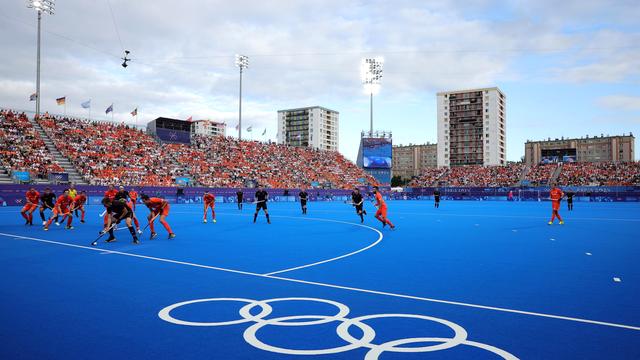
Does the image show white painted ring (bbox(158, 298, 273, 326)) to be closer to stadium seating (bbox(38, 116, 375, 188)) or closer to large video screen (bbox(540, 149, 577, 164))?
stadium seating (bbox(38, 116, 375, 188))

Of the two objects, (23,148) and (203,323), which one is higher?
(23,148)

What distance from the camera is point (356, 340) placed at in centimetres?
509

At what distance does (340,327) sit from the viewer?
554cm

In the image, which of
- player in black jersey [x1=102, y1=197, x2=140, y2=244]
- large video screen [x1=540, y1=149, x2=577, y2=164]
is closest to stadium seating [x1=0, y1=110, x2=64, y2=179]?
A: player in black jersey [x1=102, y1=197, x2=140, y2=244]

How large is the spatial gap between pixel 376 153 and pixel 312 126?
100021mm

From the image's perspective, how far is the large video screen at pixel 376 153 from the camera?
86.7 meters

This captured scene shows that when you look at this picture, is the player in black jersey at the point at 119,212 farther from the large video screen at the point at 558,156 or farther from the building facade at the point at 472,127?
the building facade at the point at 472,127

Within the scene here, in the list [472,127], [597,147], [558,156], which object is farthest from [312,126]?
[558,156]

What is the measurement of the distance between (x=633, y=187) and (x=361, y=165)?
150 ft

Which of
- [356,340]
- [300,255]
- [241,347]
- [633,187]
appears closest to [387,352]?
[356,340]

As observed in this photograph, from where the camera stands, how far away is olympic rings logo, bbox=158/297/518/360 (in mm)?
4812

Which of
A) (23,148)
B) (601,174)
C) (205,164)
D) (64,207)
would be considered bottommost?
(64,207)

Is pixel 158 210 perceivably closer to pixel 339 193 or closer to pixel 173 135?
pixel 173 135

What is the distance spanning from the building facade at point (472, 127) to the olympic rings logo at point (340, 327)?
143 meters
